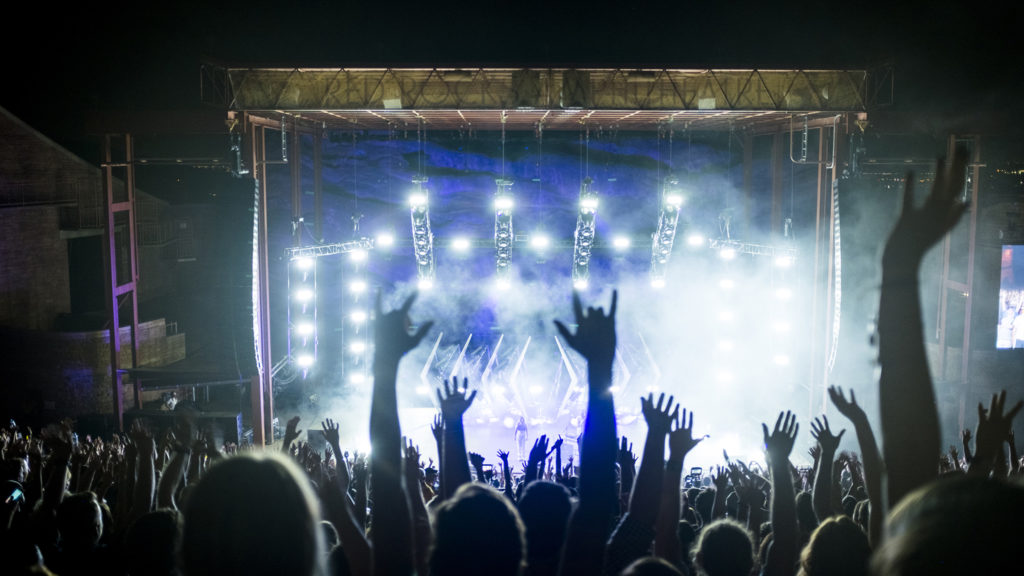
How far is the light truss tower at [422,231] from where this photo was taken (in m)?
13.0

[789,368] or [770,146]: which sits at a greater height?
[770,146]

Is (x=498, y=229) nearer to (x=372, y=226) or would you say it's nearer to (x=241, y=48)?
(x=372, y=226)

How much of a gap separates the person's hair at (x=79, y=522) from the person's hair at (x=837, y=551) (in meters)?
3.02

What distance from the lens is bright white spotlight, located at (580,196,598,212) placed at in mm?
13047

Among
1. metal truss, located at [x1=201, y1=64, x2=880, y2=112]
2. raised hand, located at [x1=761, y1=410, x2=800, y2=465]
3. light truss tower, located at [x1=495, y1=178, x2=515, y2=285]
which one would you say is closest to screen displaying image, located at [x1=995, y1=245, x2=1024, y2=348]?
metal truss, located at [x1=201, y1=64, x2=880, y2=112]

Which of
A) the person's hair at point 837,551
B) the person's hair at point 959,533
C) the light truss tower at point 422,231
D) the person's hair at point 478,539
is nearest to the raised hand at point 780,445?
the person's hair at point 837,551

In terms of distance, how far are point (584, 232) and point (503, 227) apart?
168 centimetres

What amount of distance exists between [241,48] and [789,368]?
1434 cm

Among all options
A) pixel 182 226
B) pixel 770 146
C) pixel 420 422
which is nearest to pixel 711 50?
pixel 770 146

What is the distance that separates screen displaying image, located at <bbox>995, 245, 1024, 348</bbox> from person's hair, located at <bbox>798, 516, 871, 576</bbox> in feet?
47.4

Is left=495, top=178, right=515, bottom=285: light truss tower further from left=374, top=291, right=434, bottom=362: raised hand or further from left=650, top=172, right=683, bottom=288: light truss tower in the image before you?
left=374, top=291, right=434, bottom=362: raised hand

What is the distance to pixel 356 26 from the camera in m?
15.0

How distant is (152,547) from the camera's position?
2615mm

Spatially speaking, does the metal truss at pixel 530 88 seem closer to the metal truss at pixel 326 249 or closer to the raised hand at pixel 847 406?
the metal truss at pixel 326 249
